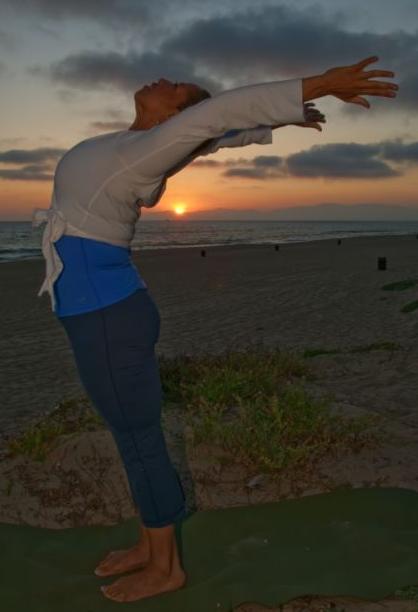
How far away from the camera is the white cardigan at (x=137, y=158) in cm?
223

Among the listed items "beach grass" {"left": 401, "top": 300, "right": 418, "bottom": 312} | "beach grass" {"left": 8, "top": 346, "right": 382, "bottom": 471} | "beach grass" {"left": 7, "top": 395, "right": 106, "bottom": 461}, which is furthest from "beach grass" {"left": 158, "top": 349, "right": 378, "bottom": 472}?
"beach grass" {"left": 401, "top": 300, "right": 418, "bottom": 312}

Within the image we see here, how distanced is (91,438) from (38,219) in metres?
2.36

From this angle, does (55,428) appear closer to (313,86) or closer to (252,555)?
(252,555)

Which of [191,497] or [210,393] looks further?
[210,393]

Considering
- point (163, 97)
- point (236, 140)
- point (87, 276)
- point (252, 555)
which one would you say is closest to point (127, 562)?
point (252, 555)

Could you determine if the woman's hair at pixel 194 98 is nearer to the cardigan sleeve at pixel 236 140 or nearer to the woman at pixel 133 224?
the woman at pixel 133 224

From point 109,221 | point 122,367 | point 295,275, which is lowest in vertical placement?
point 295,275

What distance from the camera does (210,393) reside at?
5.50m

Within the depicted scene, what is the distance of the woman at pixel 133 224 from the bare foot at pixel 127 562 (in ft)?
1.20

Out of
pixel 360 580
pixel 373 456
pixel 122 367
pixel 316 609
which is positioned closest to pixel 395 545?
pixel 360 580

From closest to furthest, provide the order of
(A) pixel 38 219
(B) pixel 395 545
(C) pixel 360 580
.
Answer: (A) pixel 38 219 → (C) pixel 360 580 → (B) pixel 395 545

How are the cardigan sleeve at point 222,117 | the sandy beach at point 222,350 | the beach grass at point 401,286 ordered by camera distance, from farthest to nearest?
the beach grass at point 401,286 → the sandy beach at point 222,350 → the cardigan sleeve at point 222,117

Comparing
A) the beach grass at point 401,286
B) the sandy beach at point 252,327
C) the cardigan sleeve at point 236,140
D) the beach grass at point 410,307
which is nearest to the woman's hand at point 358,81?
the cardigan sleeve at point 236,140

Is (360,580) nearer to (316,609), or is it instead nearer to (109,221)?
(316,609)
